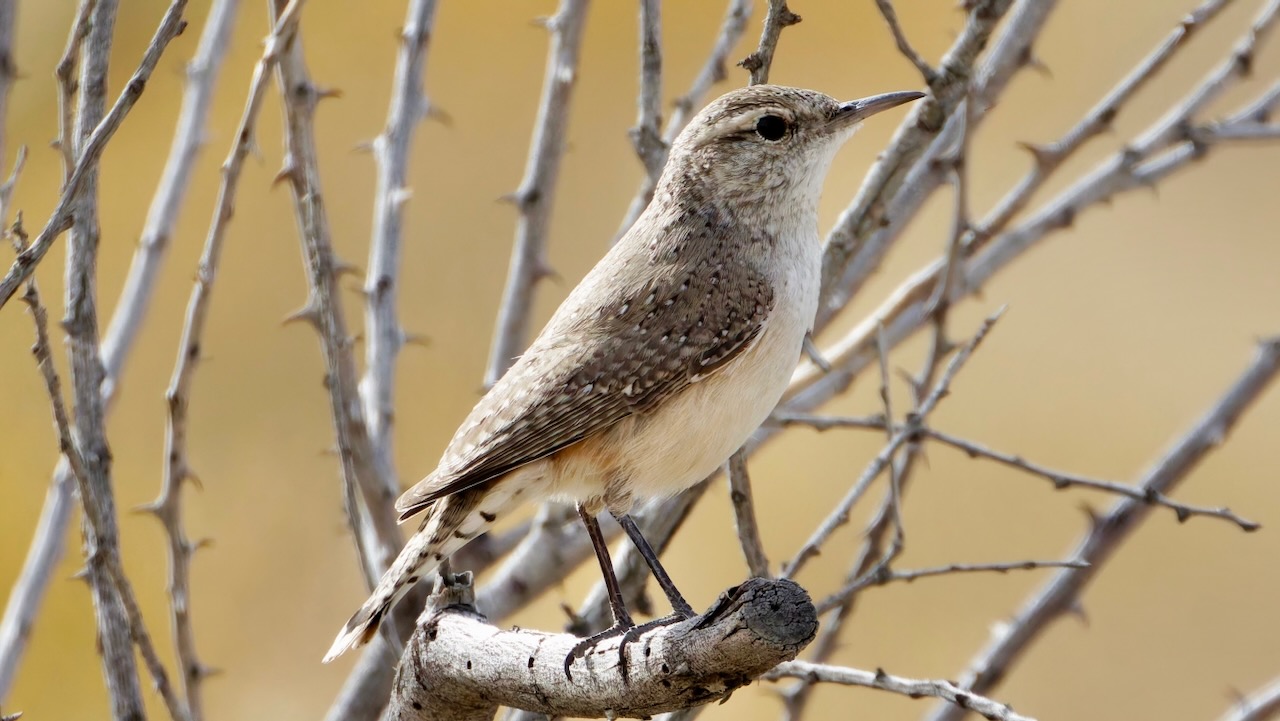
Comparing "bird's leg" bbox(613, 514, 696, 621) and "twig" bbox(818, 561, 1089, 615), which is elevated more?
"bird's leg" bbox(613, 514, 696, 621)

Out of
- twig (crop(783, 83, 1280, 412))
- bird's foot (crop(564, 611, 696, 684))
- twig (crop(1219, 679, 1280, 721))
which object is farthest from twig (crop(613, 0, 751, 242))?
twig (crop(1219, 679, 1280, 721))

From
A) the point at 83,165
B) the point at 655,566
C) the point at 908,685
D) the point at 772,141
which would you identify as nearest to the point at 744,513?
the point at 655,566

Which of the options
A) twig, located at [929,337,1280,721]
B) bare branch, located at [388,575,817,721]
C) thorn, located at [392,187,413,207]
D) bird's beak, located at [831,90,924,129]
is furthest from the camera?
thorn, located at [392,187,413,207]

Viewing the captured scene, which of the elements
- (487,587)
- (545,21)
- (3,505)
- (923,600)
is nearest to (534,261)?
(545,21)

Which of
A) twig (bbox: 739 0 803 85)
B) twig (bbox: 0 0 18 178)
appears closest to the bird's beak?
twig (bbox: 739 0 803 85)

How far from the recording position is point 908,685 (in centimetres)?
261

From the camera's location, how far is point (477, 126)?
6582mm

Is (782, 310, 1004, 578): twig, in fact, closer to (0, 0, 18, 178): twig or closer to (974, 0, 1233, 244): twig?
(974, 0, 1233, 244): twig

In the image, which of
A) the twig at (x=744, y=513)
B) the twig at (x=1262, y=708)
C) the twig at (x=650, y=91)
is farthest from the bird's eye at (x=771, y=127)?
the twig at (x=1262, y=708)

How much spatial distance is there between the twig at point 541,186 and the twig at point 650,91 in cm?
57

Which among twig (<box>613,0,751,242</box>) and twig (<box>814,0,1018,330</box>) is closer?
twig (<box>814,0,1018,330</box>)

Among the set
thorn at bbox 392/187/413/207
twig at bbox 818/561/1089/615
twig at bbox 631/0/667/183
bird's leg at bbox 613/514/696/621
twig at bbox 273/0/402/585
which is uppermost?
thorn at bbox 392/187/413/207

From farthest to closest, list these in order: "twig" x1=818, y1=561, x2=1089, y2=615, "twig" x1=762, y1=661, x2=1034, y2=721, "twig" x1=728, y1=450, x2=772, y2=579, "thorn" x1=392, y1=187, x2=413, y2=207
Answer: "thorn" x1=392, y1=187, x2=413, y2=207
"twig" x1=728, y1=450, x2=772, y2=579
"twig" x1=818, y1=561, x2=1089, y2=615
"twig" x1=762, y1=661, x2=1034, y2=721

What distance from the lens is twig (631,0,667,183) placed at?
3.18m
